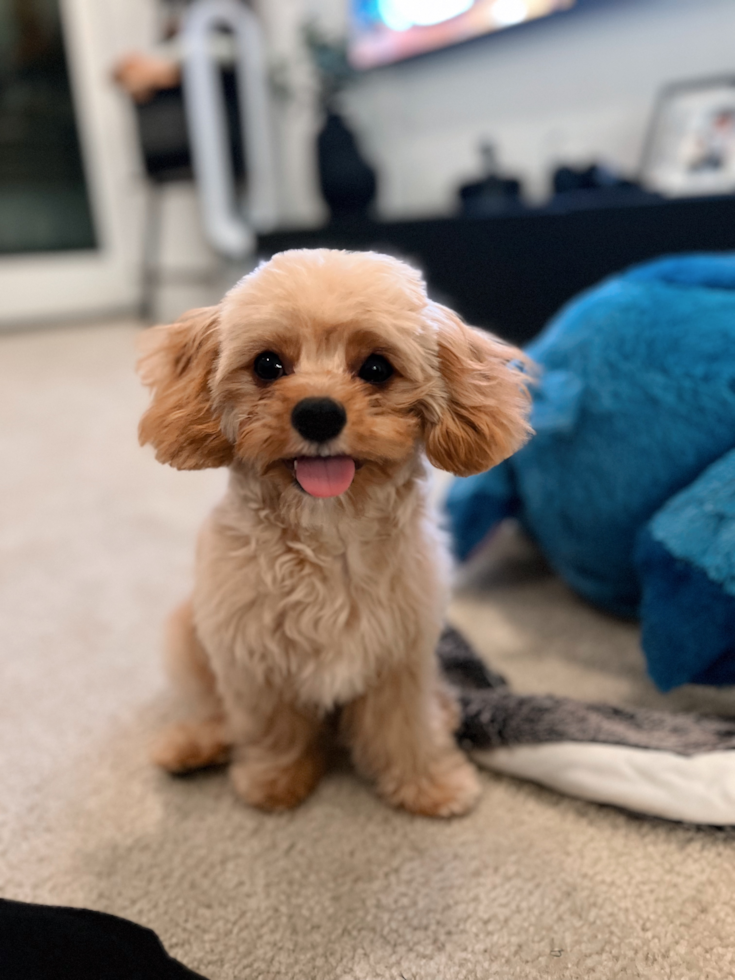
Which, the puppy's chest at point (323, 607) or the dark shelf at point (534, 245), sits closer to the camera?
the puppy's chest at point (323, 607)

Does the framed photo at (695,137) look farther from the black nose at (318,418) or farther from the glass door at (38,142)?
the glass door at (38,142)

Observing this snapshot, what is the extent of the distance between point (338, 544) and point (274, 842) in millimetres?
337

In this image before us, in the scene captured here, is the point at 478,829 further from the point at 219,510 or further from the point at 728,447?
the point at 728,447

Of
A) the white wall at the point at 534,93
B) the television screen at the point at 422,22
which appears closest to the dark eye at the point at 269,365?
the white wall at the point at 534,93

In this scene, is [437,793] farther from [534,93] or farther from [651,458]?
[534,93]

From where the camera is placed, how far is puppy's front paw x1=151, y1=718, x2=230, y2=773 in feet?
2.72

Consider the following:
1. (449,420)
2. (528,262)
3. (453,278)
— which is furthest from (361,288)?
(453,278)

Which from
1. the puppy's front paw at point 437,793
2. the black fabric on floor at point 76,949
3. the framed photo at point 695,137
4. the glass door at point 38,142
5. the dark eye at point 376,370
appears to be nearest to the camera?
the black fabric on floor at point 76,949

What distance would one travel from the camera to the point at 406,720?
2.58 feet

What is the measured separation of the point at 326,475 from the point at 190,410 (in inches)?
5.8

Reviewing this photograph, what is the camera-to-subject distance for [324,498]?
64 cm

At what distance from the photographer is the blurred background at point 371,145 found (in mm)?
1880

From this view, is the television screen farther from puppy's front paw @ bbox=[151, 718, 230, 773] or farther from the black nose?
puppy's front paw @ bbox=[151, 718, 230, 773]

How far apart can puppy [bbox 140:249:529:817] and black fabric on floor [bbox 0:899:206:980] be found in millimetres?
246
